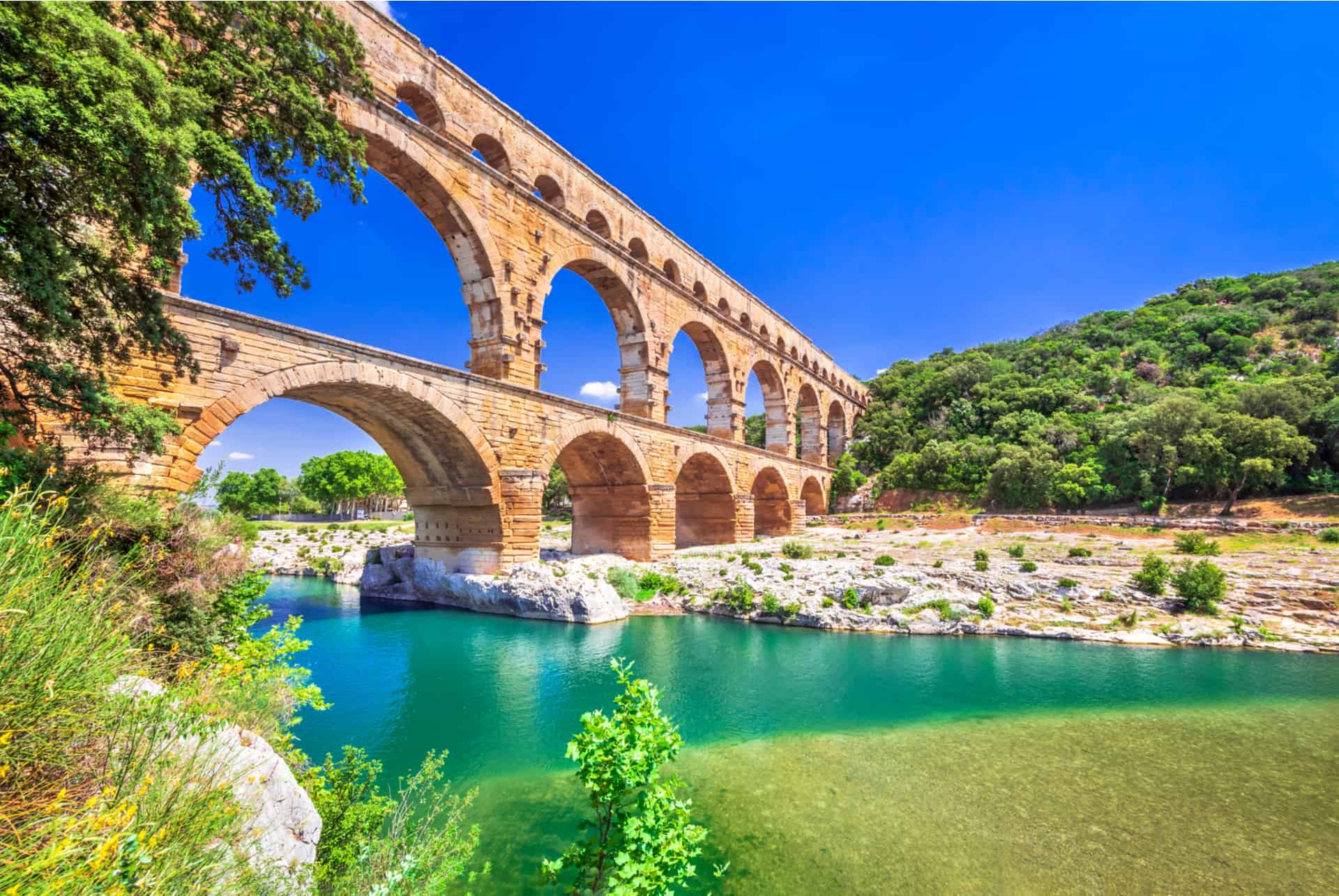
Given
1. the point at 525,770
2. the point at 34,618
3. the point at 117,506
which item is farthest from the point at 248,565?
the point at 34,618

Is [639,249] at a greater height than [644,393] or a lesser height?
greater

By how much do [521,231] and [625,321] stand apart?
548 centimetres

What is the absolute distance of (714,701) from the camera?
8750mm

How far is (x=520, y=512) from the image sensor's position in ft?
46.6

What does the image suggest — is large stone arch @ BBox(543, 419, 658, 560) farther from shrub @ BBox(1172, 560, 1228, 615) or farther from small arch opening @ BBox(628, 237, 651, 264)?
shrub @ BBox(1172, 560, 1228, 615)

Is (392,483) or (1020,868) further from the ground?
(392,483)

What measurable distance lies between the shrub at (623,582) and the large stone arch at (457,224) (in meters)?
6.62

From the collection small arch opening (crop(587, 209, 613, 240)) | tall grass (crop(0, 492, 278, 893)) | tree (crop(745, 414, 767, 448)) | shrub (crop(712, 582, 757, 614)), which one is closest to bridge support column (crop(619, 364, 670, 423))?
small arch opening (crop(587, 209, 613, 240))

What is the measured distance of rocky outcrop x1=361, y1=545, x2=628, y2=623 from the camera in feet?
45.9

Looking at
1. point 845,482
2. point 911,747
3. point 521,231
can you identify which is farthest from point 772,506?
point 911,747

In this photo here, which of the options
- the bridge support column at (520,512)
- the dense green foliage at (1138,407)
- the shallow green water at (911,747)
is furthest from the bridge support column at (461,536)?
the dense green foliage at (1138,407)

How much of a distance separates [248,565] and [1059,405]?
1760 inches

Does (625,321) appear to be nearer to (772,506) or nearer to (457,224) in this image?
(457,224)

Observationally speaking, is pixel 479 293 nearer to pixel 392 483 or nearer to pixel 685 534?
pixel 685 534
